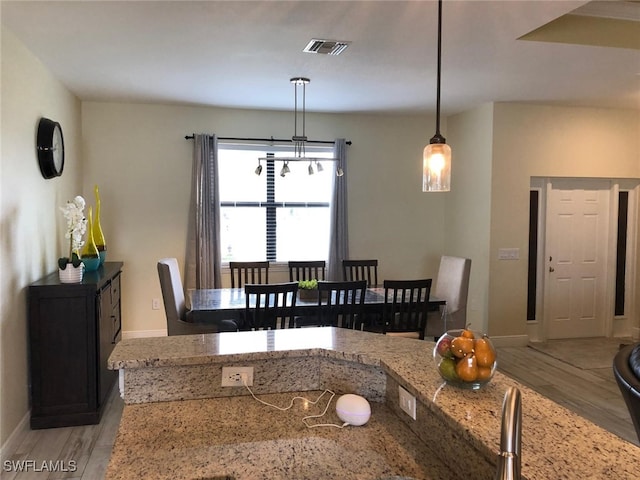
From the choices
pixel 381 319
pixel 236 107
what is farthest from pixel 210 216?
pixel 381 319

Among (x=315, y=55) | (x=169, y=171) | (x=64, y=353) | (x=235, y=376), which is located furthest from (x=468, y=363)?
(x=169, y=171)

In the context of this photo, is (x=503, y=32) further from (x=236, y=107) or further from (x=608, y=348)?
(x=608, y=348)

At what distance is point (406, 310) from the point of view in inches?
150

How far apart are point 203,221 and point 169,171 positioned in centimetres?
69

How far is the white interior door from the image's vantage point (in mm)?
5426

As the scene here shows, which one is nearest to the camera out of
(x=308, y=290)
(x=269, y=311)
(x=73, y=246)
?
(x=269, y=311)

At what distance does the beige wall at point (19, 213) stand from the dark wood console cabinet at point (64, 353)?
0.28 ft

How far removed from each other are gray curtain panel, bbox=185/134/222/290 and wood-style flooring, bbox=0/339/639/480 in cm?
156

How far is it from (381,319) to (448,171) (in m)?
1.99

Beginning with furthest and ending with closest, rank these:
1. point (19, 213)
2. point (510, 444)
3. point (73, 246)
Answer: point (73, 246), point (19, 213), point (510, 444)

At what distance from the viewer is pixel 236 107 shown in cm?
533

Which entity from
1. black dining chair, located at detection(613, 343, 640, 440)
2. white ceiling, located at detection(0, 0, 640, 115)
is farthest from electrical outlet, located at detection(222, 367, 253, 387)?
white ceiling, located at detection(0, 0, 640, 115)

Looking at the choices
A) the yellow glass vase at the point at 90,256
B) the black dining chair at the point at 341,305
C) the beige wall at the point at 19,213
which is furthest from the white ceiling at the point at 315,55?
the black dining chair at the point at 341,305

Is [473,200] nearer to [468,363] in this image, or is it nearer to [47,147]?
[47,147]
